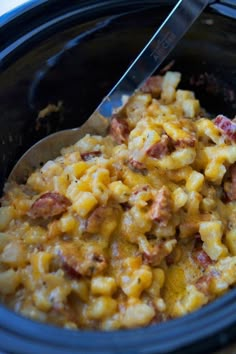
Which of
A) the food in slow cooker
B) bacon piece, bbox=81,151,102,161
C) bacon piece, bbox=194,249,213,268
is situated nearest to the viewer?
the food in slow cooker

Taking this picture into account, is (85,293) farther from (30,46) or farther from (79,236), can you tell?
(30,46)

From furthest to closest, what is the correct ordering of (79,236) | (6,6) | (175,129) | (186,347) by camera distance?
(6,6), (175,129), (79,236), (186,347)

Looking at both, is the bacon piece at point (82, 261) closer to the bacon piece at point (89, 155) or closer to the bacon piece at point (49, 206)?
the bacon piece at point (49, 206)

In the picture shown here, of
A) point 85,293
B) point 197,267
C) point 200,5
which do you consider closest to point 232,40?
point 200,5

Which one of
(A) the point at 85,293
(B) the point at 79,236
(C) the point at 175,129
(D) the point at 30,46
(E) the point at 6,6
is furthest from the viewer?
(E) the point at 6,6

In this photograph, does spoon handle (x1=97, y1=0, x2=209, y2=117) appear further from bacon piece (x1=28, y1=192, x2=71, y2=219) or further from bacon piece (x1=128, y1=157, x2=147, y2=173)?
bacon piece (x1=28, y1=192, x2=71, y2=219)

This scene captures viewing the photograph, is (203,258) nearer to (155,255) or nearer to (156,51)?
(155,255)

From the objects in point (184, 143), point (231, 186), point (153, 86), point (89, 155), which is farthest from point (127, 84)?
point (231, 186)

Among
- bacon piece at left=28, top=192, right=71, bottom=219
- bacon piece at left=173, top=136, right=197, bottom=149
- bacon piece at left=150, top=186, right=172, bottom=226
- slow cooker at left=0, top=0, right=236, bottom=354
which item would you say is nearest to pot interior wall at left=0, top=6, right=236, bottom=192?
slow cooker at left=0, top=0, right=236, bottom=354
